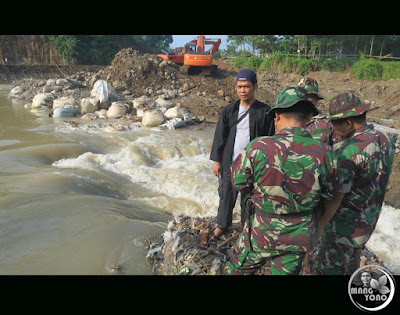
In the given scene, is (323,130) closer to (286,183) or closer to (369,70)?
(286,183)

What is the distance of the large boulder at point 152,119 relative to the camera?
9727 millimetres

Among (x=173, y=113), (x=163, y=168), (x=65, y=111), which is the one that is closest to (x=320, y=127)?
(x=163, y=168)

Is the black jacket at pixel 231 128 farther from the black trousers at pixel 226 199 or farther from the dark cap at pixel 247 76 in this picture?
the dark cap at pixel 247 76

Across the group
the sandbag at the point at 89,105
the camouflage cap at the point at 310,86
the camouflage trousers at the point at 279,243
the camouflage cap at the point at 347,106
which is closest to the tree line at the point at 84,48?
the sandbag at the point at 89,105

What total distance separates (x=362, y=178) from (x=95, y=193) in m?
4.32

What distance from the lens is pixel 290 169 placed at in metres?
1.60

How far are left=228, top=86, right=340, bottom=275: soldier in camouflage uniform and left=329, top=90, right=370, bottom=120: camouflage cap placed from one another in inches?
14.1

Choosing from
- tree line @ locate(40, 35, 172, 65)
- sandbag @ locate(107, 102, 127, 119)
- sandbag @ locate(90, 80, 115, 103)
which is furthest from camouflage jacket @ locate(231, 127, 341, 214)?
tree line @ locate(40, 35, 172, 65)

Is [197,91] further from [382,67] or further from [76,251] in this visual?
[382,67]

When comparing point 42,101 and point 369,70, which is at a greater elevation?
point 369,70

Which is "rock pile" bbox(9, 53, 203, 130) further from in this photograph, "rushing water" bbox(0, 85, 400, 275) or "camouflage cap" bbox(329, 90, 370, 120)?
"camouflage cap" bbox(329, 90, 370, 120)

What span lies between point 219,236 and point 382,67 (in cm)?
1976

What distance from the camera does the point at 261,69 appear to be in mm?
22609

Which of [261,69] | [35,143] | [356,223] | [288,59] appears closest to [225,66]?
[261,69]
